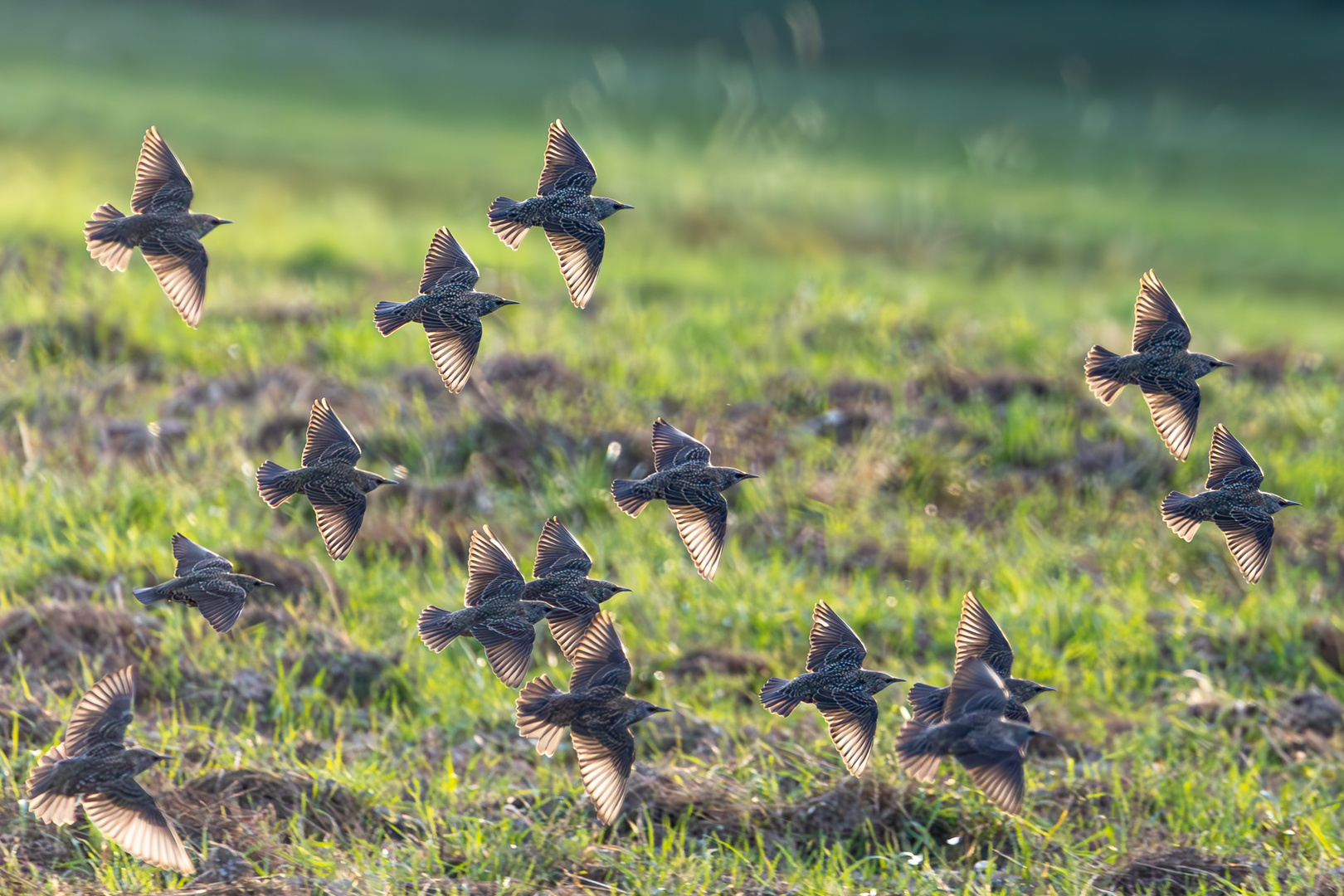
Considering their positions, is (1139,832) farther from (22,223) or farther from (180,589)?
(22,223)

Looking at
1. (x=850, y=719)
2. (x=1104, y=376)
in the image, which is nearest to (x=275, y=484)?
(x=850, y=719)

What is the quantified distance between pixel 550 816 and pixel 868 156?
13.2m

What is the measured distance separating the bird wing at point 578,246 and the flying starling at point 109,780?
1.12 meters

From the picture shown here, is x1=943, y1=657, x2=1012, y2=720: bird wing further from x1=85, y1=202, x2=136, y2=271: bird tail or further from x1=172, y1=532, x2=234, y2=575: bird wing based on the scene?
x1=85, y1=202, x2=136, y2=271: bird tail

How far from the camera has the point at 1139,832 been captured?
13.6 ft

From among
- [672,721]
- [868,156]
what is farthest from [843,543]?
[868,156]

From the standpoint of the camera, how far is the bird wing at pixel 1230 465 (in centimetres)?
237

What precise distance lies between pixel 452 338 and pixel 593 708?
29.4 inches

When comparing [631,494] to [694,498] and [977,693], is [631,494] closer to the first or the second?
[694,498]

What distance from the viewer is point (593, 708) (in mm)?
2588

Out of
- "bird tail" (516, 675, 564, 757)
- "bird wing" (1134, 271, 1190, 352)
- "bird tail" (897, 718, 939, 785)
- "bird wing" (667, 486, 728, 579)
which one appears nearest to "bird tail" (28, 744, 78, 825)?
"bird tail" (516, 675, 564, 757)

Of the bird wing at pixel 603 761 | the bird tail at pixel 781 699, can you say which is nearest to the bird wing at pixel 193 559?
the bird wing at pixel 603 761

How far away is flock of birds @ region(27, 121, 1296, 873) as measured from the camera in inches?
92.5

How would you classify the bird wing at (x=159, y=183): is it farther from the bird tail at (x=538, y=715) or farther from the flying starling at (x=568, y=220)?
the bird tail at (x=538, y=715)
